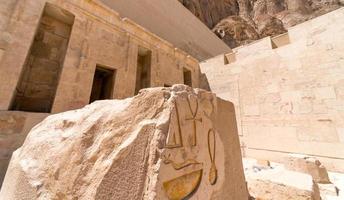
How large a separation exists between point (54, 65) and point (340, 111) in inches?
282

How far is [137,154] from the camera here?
1004mm

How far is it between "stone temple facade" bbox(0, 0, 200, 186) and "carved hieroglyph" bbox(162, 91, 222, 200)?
2.74 metres

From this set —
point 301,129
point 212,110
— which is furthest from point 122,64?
point 301,129

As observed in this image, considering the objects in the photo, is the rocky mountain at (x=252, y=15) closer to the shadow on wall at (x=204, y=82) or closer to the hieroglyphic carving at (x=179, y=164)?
the shadow on wall at (x=204, y=82)

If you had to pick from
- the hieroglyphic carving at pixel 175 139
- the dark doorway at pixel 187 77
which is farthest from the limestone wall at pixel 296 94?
the hieroglyphic carving at pixel 175 139

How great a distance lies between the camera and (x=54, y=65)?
4148 mm

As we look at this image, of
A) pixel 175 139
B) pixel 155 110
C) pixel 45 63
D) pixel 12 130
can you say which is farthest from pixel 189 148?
pixel 45 63

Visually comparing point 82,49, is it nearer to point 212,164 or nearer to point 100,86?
point 100,86

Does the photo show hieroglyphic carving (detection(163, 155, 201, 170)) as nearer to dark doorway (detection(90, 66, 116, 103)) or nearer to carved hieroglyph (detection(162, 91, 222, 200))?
carved hieroglyph (detection(162, 91, 222, 200))

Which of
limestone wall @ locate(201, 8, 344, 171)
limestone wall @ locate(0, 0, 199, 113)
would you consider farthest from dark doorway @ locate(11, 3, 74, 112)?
limestone wall @ locate(201, 8, 344, 171)

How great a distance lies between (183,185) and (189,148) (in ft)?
0.84

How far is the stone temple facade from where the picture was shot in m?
2.92

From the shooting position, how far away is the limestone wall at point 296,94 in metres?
3.67

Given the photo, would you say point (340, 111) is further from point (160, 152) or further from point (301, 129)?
point (160, 152)
